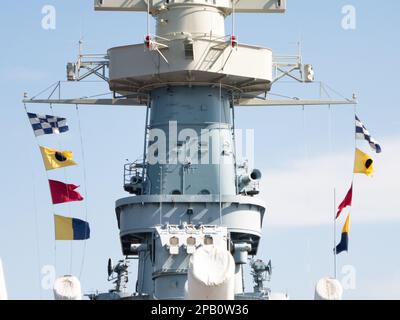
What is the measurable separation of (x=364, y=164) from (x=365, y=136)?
0.93 m

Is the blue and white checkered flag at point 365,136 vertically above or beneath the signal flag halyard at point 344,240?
above

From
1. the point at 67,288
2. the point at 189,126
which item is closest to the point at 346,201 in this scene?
the point at 189,126

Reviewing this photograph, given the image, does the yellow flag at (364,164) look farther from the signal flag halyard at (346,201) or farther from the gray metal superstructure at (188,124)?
the gray metal superstructure at (188,124)

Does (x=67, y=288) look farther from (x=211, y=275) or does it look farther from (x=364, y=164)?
(x=364, y=164)

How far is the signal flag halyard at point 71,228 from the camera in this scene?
36.3 metres

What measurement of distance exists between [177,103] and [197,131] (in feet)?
3.21

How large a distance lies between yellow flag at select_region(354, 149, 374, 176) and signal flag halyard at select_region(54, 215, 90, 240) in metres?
6.87

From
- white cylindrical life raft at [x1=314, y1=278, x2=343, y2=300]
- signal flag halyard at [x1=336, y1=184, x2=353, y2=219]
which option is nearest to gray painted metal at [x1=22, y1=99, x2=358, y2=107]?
signal flag halyard at [x1=336, y1=184, x2=353, y2=219]

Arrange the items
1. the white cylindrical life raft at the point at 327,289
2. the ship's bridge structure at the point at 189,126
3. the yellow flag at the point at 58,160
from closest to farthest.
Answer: the white cylindrical life raft at the point at 327,289 < the yellow flag at the point at 58,160 < the ship's bridge structure at the point at 189,126

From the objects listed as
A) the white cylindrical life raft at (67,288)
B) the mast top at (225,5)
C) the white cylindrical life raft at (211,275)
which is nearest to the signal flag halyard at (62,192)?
the mast top at (225,5)

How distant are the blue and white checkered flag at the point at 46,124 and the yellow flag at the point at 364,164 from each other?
7616 millimetres

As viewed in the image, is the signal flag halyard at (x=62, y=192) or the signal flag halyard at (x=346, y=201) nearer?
the signal flag halyard at (x=346, y=201)

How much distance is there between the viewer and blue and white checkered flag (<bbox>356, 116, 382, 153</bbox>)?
3738cm

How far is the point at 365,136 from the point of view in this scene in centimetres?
3756
